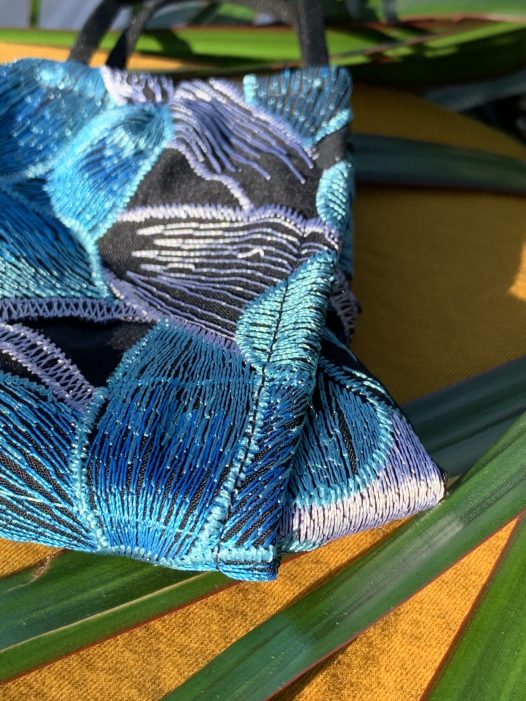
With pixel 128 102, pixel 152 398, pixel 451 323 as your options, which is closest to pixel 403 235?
pixel 451 323

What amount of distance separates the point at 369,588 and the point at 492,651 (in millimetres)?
66

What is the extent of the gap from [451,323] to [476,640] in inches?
10.4

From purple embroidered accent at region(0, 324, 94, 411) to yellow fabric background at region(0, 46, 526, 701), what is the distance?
0.10 metres

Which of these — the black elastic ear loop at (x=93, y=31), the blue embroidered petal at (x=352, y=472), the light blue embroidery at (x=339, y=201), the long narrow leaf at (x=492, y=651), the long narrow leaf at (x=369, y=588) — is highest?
the black elastic ear loop at (x=93, y=31)

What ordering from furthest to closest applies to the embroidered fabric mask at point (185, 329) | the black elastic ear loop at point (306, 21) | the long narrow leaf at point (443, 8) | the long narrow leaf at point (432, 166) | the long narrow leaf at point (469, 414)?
A: the long narrow leaf at point (443, 8) → the long narrow leaf at point (432, 166) → the black elastic ear loop at point (306, 21) → the long narrow leaf at point (469, 414) → the embroidered fabric mask at point (185, 329)

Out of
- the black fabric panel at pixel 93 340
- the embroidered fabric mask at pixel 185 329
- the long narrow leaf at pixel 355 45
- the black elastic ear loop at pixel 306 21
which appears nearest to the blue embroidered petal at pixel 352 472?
the embroidered fabric mask at pixel 185 329

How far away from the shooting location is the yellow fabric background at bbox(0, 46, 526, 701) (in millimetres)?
368

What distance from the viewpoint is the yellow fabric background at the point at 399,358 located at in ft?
1.21

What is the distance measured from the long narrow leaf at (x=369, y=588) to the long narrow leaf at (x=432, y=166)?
0.34 meters

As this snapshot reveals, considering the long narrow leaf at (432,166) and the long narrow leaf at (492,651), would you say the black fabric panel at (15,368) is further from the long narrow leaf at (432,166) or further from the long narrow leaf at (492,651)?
the long narrow leaf at (432,166)

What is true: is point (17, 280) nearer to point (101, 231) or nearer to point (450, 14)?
point (101, 231)

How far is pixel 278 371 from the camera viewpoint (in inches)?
14.6

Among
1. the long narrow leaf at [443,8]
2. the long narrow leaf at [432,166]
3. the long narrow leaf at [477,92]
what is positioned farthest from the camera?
the long narrow leaf at [477,92]

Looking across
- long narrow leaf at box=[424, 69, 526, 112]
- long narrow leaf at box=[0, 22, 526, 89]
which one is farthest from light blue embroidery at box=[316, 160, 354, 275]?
long narrow leaf at box=[424, 69, 526, 112]
